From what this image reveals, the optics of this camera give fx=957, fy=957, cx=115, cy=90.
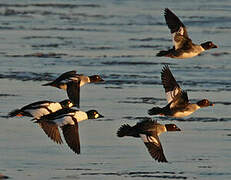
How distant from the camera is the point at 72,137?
11281 mm

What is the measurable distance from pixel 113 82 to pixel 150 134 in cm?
587

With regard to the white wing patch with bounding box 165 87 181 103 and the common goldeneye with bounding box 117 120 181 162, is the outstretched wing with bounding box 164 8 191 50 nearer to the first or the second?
the white wing patch with bounding box 165 87 181 103

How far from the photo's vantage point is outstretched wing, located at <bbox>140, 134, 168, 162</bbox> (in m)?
10.8

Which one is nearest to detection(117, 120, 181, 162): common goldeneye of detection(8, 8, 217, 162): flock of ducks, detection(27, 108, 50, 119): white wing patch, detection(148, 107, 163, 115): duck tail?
detection(8, 8, 217, 162): flock of ducks

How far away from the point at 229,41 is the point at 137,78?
5.32 meters

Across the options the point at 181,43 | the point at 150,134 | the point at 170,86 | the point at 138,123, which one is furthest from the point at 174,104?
the point at 181,43

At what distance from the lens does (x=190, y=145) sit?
1245cm

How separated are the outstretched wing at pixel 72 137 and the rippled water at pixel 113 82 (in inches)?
10.6

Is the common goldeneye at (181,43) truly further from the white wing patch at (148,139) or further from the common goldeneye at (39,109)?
the white wing patch at (148,139)

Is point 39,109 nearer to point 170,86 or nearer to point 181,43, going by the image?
point 170,86

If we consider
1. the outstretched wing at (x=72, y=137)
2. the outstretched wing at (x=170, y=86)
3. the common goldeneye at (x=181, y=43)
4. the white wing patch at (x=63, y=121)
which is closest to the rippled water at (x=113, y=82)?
the outstretched wing at (x=72, y=137)

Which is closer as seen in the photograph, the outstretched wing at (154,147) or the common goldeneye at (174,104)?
the outstretched wing at (154,147)

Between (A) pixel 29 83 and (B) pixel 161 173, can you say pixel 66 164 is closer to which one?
(B) pixel 161 173

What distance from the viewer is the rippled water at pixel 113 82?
1146 cm
